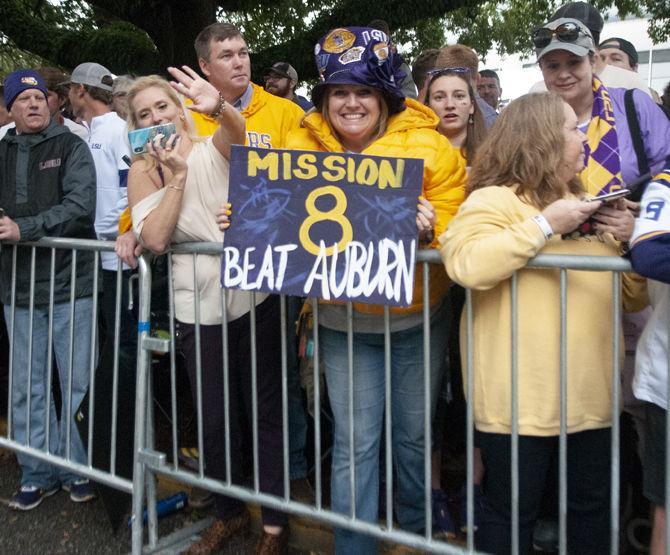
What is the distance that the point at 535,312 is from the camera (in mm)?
2516

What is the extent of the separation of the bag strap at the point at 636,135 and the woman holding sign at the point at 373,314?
0.78 meters

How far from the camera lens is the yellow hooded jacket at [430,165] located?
2.93 meters

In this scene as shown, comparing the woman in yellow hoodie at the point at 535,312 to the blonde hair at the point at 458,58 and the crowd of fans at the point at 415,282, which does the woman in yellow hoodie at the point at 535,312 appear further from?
the blonde hair at the point at 458,58

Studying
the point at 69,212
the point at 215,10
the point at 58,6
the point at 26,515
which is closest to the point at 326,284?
the point at 69,212

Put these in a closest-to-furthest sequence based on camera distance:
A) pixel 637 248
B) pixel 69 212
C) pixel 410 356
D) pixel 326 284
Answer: pixel 637 248 < pixel 326 284 < pixel 410 356 < pixel 69 212

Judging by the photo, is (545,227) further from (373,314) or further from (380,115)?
(380,115)

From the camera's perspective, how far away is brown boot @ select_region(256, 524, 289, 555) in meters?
3.38

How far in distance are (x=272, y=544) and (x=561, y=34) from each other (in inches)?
107

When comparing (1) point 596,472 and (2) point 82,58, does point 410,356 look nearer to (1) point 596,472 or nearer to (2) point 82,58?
(1) point 596,472

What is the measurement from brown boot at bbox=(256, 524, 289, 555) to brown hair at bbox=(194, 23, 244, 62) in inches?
102

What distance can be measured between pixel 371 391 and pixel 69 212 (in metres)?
2.11

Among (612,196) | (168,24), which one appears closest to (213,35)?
(612,196)

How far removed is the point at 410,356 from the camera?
9.87 feet

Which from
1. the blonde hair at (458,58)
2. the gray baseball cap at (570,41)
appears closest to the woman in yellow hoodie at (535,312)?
the gray baseball cap at (570,41)
